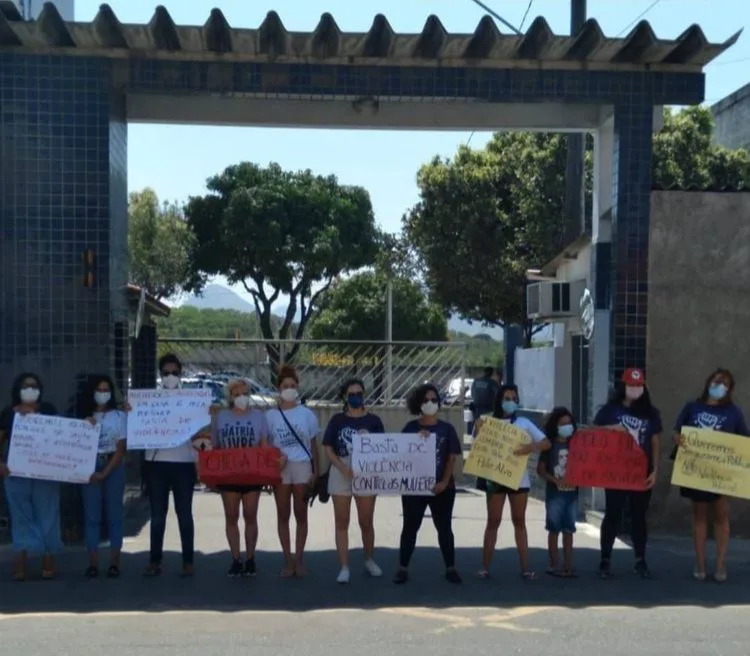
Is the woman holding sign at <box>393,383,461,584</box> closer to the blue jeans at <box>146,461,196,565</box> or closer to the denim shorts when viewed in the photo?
the denim shorts

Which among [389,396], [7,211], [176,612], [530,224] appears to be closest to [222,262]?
[530,224]

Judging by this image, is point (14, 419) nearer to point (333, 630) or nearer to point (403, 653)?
point (333, 630)

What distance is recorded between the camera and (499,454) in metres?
8.84

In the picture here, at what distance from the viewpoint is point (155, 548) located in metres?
8.96

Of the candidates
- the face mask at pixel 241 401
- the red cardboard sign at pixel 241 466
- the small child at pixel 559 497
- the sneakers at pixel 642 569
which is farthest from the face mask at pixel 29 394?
the sneakers at pixel 642 569

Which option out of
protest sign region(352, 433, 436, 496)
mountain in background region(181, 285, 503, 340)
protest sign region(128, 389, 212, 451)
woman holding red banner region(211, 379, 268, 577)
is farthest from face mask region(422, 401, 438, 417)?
mountain in background region(181, 285, 503, 340)

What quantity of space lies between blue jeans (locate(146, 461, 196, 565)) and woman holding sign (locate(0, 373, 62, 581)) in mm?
790

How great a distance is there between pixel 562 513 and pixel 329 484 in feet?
6.29

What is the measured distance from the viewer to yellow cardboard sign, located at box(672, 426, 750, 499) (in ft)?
29.2

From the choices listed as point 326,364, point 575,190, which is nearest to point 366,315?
point 575,190

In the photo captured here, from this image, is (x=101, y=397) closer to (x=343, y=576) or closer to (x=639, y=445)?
(x=343, y=576)

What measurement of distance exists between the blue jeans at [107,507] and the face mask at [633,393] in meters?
4.25

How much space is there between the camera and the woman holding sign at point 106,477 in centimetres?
893

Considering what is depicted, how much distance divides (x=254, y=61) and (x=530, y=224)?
13.9m
